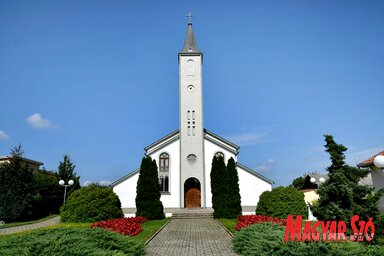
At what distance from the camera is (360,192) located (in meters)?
11.0

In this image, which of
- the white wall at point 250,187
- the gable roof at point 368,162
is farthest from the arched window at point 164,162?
the gable roof at point 368,162

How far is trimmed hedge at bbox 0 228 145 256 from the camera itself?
6468 mm

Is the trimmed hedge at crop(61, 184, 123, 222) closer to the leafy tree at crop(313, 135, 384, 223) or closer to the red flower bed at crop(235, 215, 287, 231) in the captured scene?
the red flower bed at crop(235, 215, 287, 231)

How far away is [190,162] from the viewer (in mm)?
28859

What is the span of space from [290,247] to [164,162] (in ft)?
72.9

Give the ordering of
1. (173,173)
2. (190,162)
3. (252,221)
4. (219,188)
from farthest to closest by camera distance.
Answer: (190,162) → (173,173) → (219,188) → (252,221)

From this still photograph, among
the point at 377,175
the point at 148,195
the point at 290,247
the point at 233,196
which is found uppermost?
the point at 377,175

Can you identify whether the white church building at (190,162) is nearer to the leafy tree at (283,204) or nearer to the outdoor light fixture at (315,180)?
the leafy tree at (283,204)

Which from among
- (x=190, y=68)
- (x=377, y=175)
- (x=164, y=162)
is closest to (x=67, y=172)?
(x=164, y=162)

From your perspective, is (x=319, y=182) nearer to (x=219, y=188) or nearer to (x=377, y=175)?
(x=377, y=175)

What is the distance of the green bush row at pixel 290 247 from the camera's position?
717 centimetres

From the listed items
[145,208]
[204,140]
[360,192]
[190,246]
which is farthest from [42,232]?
→ [204,140]

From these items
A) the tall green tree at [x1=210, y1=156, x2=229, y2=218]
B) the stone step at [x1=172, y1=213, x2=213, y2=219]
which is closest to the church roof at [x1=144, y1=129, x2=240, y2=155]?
the tall green tree at [x1=210, y1=156, x2=229, y2=218]

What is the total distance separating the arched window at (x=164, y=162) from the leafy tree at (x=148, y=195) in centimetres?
496
